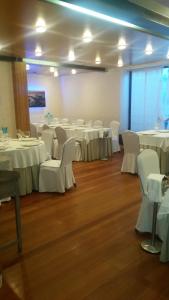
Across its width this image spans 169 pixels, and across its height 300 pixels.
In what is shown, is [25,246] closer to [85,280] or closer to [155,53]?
[85,280]

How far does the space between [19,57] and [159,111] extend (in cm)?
444

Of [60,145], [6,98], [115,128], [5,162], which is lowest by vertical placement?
[60,145]

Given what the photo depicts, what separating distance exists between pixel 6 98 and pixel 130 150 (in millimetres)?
3706

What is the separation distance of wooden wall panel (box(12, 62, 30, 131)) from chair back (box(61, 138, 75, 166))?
3103 mm

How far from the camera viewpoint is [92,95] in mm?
9352

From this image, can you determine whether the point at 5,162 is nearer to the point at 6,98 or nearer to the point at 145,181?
the point at 145,181

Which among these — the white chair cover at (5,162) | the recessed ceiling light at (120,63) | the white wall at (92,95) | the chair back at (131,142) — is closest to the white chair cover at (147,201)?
the white chair cover at (5,162)

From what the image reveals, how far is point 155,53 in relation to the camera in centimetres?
612

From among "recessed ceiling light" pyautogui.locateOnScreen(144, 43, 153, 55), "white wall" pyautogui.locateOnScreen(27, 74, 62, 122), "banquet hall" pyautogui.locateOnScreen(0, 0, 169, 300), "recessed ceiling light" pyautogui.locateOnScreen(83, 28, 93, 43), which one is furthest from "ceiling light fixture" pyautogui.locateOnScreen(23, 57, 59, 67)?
"recessed ceiling light" pyautogui.locateOnScreen(144, 43, 153, 55)

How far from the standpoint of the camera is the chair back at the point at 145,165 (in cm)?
267

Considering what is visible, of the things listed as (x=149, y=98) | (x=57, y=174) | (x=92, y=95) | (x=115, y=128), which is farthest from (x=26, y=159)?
(x=92, y=95)

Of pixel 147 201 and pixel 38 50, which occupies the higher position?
pixel 38 50

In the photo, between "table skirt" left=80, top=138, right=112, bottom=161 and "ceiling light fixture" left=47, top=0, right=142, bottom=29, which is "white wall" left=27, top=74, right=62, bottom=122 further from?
"ceiling light fixture" left=47, top=0, right=142, bottom=29

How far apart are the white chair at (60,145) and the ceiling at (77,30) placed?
194cm
